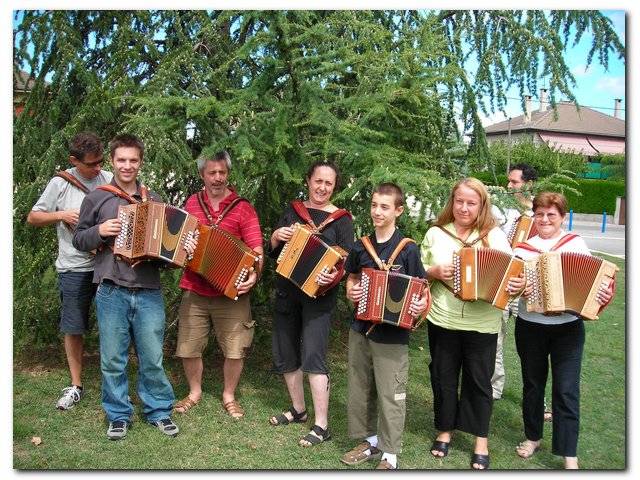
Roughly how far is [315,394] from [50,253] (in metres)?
2.76

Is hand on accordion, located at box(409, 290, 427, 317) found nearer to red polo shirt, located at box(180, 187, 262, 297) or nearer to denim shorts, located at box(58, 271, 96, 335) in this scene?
red polo shirt, located at box(180, 187, 262, 297)

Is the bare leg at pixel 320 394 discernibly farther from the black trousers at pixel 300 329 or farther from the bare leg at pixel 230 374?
the bare leg at pixel 230 374

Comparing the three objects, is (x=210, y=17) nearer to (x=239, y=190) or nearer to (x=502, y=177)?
(x=239, y=190)

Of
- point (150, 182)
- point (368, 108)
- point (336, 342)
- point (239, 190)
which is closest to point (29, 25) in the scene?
point (150, 182)

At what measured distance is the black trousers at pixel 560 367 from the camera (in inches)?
145

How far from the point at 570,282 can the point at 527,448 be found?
125 cm

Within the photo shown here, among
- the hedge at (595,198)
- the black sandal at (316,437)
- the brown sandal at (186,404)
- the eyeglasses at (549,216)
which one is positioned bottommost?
the black sandal at (316,437)

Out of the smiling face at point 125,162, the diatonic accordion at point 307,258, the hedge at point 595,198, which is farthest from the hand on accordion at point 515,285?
the hedge at point 595,198

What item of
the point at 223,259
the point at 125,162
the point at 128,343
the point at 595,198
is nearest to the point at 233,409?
the point at 128,343

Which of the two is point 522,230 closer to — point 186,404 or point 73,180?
point 186,404

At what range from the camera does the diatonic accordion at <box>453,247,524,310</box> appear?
11.6 feet

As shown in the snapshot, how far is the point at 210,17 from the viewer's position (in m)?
5.22

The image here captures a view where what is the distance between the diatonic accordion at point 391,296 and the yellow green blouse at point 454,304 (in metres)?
0.30

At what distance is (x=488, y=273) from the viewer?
354 centimetres
